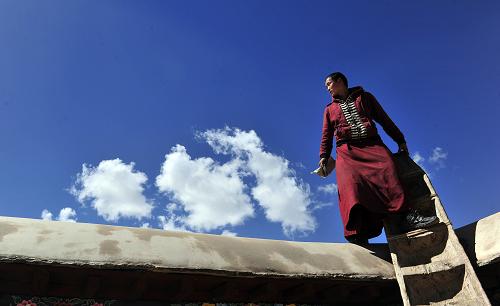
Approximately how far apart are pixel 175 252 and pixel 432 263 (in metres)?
2.56

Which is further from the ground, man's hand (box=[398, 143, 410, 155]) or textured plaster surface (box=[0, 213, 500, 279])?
man's hand (box=[398, 143, 410, 155])

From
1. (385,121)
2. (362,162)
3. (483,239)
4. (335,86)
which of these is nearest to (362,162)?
(362,162)

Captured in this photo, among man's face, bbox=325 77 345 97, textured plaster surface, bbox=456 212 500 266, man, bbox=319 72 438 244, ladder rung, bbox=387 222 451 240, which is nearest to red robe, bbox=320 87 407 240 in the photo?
man, bbox=319 72 438 244

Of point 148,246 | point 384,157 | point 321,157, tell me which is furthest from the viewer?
point 321,157

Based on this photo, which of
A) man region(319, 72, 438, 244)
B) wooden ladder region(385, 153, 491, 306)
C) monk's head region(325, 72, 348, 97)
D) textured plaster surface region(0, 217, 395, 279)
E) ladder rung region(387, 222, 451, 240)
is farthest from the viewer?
monk's head region(325, 72, 348, 97)

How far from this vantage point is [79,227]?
3.56 meters

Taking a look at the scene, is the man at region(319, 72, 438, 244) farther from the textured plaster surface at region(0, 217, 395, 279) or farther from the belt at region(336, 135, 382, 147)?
the textured plaster surface at region(0, 217, 395, 279)

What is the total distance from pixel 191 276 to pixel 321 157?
8.29 feet

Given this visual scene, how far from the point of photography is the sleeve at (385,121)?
536 cm

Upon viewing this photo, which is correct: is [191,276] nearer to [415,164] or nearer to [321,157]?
[321,157]

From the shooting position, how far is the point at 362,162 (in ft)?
16.0

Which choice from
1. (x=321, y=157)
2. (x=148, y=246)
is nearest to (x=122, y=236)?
(x=148, y=246)

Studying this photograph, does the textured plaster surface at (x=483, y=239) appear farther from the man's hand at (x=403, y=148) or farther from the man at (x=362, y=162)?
the man's hand at (x=403, y=148)

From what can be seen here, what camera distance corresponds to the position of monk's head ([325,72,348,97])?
554 centimetres
